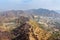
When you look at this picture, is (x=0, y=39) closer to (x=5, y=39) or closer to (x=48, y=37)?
(x=5, y=39)

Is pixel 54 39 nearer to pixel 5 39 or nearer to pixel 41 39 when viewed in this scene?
pixel 41 39

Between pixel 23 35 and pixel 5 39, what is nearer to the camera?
pixel 23 35

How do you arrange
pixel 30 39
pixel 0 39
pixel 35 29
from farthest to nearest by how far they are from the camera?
pixel 0 39, pixel 35 29, pixel 30 39

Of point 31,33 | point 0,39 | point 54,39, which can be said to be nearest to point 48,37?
point 54,39

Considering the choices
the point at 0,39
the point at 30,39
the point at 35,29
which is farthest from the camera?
the point at 0,39

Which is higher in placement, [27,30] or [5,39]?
[27,30]

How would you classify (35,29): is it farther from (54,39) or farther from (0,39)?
(0,39)

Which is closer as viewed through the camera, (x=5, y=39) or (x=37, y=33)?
(x=37, y=33)

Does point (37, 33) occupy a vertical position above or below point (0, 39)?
above
